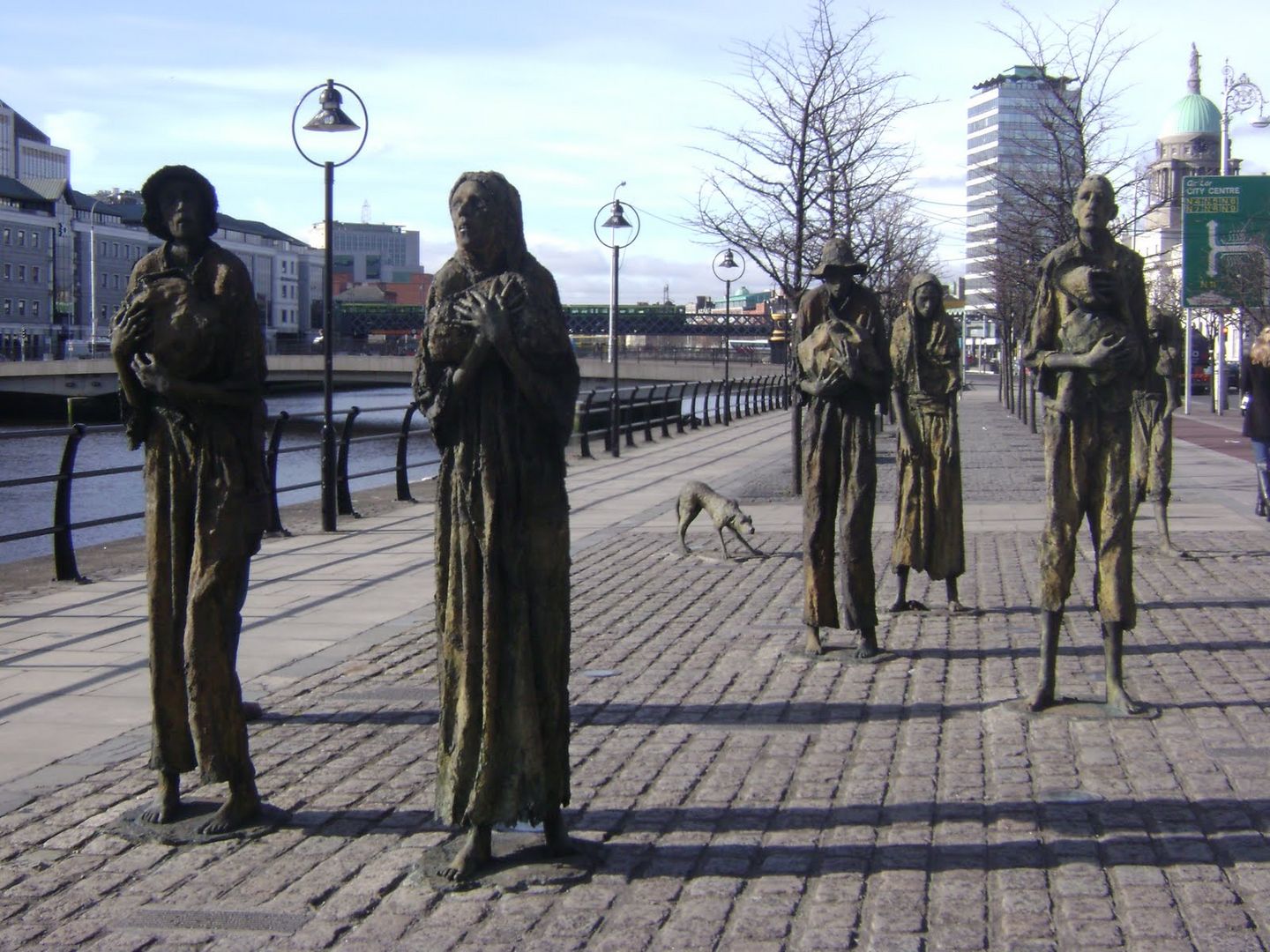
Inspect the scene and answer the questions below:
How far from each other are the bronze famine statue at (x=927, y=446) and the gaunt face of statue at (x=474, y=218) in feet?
17.8

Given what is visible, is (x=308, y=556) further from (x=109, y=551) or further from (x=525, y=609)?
(x=525, y=609)

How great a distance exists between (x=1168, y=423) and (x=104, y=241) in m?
75.3

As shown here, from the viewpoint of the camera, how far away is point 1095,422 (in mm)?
6719

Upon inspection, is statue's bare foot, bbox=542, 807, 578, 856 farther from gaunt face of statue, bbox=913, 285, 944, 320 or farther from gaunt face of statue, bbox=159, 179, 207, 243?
gaunt face of statue, bbox=913, 285, 944, 320

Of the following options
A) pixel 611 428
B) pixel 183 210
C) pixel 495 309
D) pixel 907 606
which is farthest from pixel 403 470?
pixel 495 309

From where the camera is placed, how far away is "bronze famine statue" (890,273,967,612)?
975cm

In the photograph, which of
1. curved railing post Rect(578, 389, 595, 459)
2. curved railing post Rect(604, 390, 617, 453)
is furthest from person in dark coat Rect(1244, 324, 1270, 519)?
curved railing post Rect(604, 390, 617, 453)

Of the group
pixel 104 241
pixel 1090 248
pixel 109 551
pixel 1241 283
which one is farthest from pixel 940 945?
pixel 104 241

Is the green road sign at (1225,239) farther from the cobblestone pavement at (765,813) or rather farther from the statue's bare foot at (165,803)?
the statue's bare foot at (165,803)

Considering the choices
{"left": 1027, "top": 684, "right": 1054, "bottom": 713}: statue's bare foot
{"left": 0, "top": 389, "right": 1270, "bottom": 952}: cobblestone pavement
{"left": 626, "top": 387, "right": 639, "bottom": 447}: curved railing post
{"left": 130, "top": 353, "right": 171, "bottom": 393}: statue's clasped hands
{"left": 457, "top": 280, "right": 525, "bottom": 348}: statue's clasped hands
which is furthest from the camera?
{"left": 626, "top": 387, "right": 639, "bottom": 447}: curved railing post

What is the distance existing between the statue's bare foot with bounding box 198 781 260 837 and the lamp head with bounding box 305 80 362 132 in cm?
1097

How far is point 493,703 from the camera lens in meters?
4.56

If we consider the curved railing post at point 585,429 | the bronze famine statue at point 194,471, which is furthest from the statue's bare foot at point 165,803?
the curved railing post at point 585,429

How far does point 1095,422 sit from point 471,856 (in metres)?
3.50
